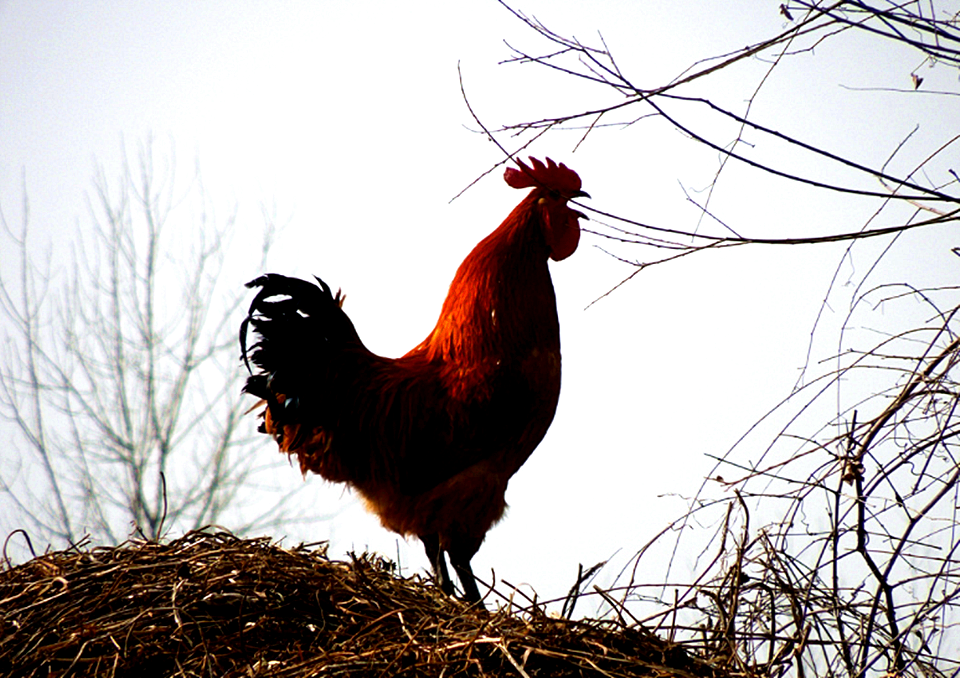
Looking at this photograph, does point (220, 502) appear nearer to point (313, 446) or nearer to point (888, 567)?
point (313, 446)

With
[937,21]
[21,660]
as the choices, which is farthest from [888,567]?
[21,660]

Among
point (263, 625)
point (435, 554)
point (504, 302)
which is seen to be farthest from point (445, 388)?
point (263, 625)

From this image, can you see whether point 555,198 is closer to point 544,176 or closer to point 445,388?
point 544,176

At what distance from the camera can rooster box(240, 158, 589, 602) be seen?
10.6ft

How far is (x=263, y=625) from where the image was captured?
1.95 meters

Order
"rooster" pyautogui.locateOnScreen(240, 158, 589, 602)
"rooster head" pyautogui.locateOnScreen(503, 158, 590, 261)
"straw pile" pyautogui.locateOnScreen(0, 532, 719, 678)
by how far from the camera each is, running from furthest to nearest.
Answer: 1. "rooster head" pyautogui.locateOnScreen(503, 158, 590, 261)
2. "rooster" pyautogui.locateOnScreen(240, 158, 589, 602)
3. "straw pile" pyautogui.locateOnScreen(0, 532, 719, 678)

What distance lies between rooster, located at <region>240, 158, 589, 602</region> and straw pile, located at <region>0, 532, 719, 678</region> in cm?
101

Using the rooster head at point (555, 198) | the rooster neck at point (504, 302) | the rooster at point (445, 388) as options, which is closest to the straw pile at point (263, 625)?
the rooster at point (445, 388)

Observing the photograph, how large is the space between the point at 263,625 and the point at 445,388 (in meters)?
1.50

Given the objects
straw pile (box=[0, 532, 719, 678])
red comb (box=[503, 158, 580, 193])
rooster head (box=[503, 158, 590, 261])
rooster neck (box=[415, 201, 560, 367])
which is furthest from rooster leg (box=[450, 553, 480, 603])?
red comb (box=[503, 158, 580, 193])

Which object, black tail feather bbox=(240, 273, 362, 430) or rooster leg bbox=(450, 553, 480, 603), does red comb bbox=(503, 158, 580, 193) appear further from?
rooster leg bbox=(450, 553, 480, 603)

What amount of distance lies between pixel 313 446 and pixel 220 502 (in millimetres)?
5543

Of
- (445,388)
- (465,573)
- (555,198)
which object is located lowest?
(465,573)

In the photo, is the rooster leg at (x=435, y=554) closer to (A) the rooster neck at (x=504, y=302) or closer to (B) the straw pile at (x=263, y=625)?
(A) the rooster neck at (x=504, y=302)
